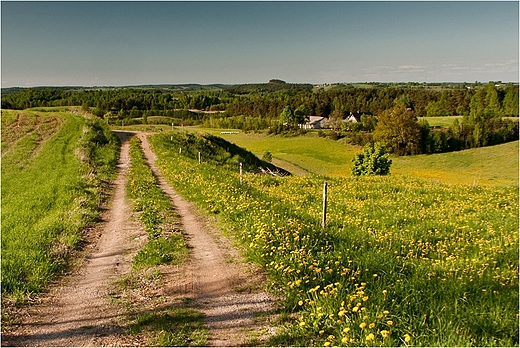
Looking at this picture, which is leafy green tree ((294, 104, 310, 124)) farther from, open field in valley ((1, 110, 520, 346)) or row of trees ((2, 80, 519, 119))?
open field in valley ((1, 110, 520, 346))

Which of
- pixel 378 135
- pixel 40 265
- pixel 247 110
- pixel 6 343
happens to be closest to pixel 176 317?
pixel 6 343

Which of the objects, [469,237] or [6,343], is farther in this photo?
[469,237]

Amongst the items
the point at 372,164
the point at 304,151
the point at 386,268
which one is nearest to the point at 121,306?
the point at 386,268

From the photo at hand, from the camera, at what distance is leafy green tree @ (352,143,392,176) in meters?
51.4

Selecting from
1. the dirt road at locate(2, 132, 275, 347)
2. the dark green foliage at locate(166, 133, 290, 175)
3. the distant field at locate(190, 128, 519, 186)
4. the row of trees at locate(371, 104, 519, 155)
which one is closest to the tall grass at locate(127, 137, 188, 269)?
the dirt road at locate(2, 132, 275, 347)

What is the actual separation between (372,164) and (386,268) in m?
47.1

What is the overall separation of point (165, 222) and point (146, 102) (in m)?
133

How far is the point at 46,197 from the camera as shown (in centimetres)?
1416

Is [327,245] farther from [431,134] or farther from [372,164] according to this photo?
[431,134]

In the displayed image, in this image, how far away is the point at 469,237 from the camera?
9609mm

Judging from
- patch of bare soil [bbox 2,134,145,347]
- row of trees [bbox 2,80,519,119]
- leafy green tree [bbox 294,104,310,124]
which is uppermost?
row of trees [bbox 2,80,519,119]

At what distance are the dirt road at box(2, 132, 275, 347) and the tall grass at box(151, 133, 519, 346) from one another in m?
0.53

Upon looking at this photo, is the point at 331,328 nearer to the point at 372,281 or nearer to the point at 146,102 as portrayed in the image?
the point at 372,281

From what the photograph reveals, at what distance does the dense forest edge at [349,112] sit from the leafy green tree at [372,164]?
32645 millimetres
